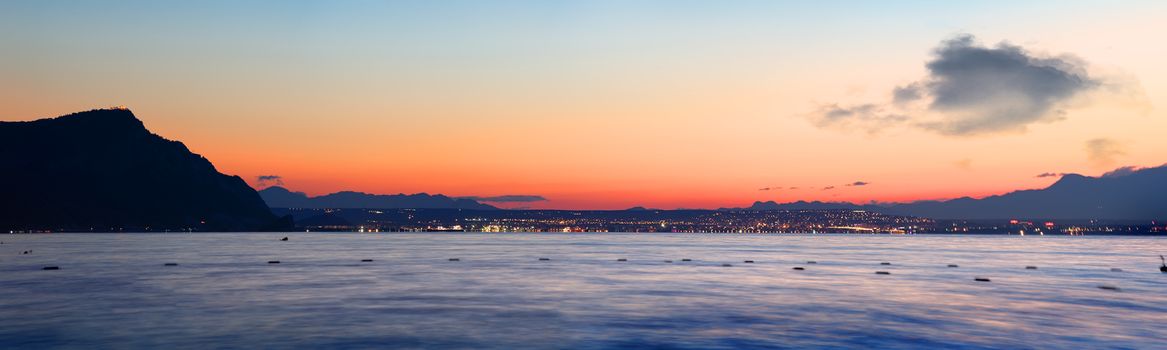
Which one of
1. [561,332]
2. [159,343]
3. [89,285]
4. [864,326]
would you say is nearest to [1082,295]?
[864,326]

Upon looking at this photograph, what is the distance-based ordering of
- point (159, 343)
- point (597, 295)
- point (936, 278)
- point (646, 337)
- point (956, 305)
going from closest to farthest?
point (159, 343) < point (646, 337) < point (956, 305) < point (597, 295) < point (936, 278)

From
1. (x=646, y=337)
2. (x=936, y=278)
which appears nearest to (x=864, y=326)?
(x=646, y=337)

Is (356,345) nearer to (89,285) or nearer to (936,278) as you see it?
(89,285)

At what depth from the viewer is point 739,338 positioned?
35469 mm

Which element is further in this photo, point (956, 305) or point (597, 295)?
point (597, 295)

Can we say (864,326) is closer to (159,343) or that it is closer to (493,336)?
(493,336)

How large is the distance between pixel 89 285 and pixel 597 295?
110ft

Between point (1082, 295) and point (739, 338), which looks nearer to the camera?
point (739, 338)

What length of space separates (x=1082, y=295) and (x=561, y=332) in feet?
130

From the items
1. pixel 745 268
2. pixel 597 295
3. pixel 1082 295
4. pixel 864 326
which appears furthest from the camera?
pixel 745 268

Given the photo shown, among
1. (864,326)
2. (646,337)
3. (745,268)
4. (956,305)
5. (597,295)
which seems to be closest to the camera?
(646,337)

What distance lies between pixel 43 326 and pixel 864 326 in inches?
1302

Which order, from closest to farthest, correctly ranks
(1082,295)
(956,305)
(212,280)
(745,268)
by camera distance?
(956,305) < (1082,295) < (212,280) < (745,268)

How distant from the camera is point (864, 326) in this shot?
39.1 metres
